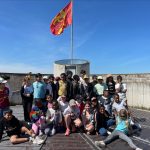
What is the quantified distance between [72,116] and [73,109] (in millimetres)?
239

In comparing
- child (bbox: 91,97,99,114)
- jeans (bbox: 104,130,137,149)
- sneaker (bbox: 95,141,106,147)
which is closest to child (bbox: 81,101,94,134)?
child (bbox: 91,97,99,114)

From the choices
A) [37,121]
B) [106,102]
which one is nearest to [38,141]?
[37,121]

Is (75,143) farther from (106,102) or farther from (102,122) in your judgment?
(106,102)

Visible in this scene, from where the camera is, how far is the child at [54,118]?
383 inches

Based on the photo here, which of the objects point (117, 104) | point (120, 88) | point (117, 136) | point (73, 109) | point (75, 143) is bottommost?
point (75, 143)

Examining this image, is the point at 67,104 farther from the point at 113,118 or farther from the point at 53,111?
the point at 113,118

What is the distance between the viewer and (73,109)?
402 inches

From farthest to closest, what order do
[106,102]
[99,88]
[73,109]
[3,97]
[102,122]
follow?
[99,88] → [106,102] → [73,109] → [102,122] → [3,97]

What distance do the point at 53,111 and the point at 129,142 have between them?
8.85 feet

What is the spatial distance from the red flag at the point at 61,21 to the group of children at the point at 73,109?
568cm

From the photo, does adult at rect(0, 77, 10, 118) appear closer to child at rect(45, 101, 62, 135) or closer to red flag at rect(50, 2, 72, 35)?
child at rect(45, 101, 62, 135)

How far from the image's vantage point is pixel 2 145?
821 centimetres

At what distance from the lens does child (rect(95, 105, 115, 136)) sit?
379 inches

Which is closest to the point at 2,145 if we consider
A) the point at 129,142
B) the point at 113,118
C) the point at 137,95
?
the point at 129,142
